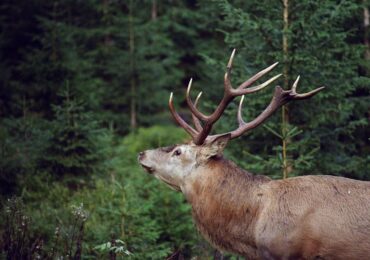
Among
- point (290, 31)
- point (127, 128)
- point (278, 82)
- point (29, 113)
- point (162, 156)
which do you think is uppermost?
point (290, 31)

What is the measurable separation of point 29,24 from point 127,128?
602 cm

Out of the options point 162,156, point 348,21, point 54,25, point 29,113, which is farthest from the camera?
point 54,25

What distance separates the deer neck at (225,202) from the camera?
602cm

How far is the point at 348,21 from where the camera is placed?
414 inches

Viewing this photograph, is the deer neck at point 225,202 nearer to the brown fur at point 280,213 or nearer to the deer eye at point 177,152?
the brown fur at point 280,213

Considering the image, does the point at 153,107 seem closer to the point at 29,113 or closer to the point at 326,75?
the point at 29,113

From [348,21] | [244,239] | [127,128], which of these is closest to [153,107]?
[127,128]

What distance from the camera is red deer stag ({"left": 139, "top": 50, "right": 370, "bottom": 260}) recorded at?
5.47 m

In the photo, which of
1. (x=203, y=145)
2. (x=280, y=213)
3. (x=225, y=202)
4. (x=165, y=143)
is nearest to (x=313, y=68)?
(x=203, y=145)

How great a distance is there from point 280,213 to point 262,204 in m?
0.30

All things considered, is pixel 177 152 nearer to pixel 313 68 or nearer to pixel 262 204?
pixel 262 204

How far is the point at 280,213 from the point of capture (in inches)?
226

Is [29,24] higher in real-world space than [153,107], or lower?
higher

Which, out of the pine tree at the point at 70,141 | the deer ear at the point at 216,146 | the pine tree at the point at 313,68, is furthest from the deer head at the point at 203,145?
the pine tree at the point at 70,141
